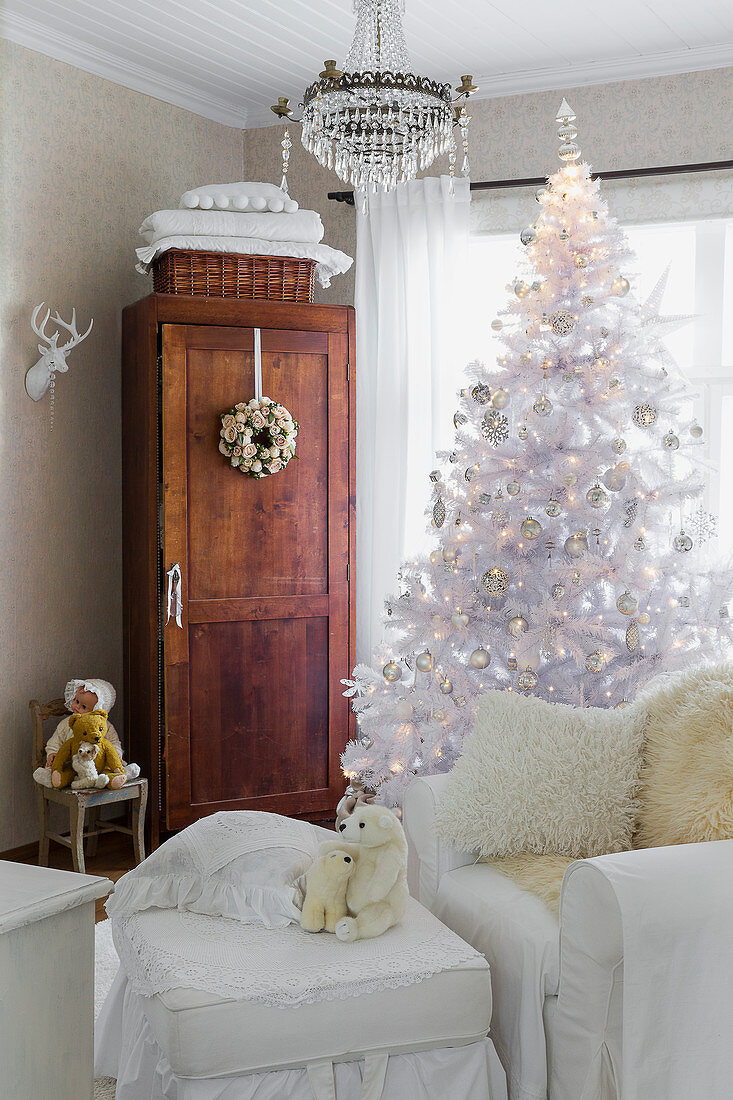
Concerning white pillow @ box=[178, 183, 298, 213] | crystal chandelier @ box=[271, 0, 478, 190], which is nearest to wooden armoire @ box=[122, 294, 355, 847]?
white pillow @ box=[178, 183, 298, 213]

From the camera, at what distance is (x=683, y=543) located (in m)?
2.78

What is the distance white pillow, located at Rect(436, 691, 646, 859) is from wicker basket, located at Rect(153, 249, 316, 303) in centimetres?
197

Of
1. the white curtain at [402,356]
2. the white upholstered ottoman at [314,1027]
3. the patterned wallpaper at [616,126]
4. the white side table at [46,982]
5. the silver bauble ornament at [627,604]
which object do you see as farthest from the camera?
the white curtain at [402,356]

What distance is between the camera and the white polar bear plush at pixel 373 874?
186cm

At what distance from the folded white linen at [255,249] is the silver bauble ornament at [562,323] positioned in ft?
3.68

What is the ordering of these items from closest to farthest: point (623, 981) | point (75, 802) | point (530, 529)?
point (623, 981), point (530, 529), point (75, 802)

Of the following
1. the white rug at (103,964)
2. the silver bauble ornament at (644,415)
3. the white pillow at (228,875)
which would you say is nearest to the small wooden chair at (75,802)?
the white rug at (103,964)

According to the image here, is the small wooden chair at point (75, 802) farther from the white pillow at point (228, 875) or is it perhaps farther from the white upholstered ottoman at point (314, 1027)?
the white upholstered ottoman at point (314, 1027)

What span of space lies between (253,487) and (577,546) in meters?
1.23

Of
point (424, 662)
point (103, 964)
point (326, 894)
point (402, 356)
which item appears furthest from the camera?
point (402, 356)

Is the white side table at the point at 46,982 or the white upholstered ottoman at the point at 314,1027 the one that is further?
the white upholstered ottoman at the point at 314,1027

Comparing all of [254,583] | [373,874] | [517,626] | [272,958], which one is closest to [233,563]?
[254,583]

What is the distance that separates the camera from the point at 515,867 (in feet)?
6.93

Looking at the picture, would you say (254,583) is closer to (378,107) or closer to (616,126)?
(378,107)
